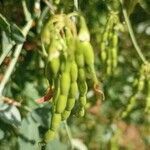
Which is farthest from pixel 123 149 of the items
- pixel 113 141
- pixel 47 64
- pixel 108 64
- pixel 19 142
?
pixel 47 64

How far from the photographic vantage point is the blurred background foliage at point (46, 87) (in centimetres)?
158

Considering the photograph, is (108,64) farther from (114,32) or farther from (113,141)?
(113,141)

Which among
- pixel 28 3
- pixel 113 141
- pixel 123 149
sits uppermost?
pixel 28 3

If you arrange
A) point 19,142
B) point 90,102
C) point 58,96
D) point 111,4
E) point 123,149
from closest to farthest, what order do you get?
point 58,96 → point 19,142 → point 111,4 → point 90,102 → point 123,149

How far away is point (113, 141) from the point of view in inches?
113

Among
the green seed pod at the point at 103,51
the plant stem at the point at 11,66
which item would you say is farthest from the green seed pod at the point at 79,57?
the green seed pod at the point at 103,51

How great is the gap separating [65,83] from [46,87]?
0.93 meters

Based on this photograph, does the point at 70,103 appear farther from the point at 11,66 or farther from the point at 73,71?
the point at 11,66

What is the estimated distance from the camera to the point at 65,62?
1.06m

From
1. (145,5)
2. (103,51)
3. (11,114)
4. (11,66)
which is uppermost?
(11,66)

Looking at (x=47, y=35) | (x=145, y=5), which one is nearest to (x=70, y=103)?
(x=47, y=35)

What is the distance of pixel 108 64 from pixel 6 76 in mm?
453

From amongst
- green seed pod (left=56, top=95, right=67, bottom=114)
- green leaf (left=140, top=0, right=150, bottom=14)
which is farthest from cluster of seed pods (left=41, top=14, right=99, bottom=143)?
green leaf (left=140, top=0, right=150, bottom=14)

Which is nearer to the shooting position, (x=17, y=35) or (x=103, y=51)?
(x=17, y=35)
